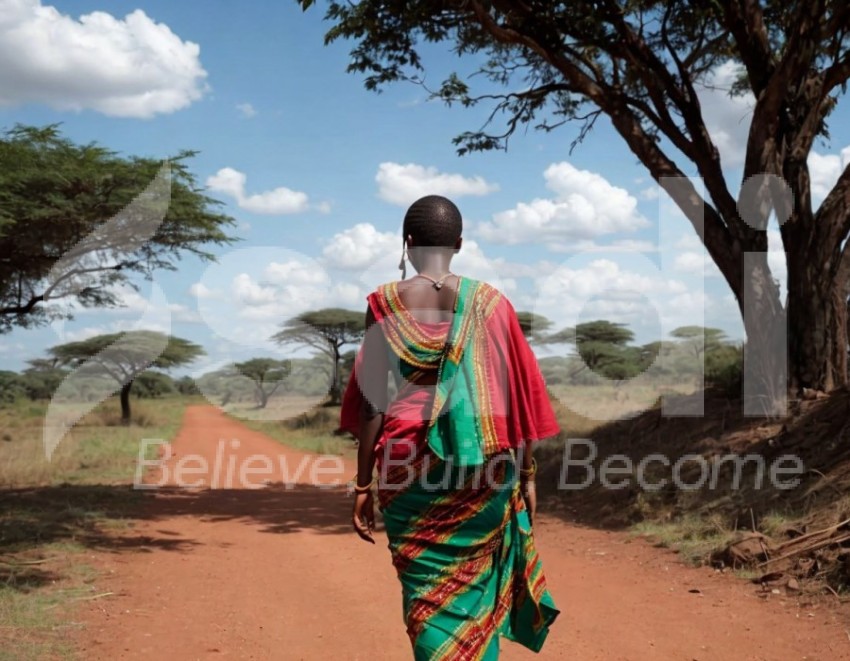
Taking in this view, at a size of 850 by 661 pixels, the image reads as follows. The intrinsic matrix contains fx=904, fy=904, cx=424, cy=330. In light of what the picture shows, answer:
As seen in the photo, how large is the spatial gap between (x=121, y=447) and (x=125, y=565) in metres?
12.4

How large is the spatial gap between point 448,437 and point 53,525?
→ 6.86 m

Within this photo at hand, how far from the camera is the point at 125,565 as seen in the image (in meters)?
7.04

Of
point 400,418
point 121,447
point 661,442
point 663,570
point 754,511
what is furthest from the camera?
point 121,447

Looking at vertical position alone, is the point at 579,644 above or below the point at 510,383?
below

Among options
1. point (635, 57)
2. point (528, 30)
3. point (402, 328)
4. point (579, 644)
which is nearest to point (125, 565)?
point (579, 644)

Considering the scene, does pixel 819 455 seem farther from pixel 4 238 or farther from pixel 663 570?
pixel 4 238

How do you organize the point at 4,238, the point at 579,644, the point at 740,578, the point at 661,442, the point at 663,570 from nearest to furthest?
the point at 579,644 → the point at 740,578 → the point at 663,570 → the point at 4,238 → the point at 661,442

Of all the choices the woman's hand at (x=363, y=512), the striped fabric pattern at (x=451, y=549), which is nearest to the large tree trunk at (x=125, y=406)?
the woman's hand at (x=363, y=512)

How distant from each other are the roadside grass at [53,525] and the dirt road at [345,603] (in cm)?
20

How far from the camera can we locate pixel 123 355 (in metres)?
26.7

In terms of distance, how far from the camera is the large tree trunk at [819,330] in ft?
29.7

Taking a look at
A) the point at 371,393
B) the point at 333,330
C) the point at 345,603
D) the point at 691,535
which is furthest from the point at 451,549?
the point at 333,330

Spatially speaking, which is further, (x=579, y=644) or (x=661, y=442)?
(x=661, y=442)

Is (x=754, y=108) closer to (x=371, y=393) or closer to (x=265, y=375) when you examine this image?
(x=371, y=393)
